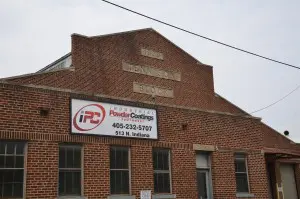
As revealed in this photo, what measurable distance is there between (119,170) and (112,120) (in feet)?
5.83

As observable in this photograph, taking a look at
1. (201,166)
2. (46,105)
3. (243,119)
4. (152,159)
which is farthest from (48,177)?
(243,119)

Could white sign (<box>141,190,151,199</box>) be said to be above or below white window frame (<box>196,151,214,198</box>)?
below

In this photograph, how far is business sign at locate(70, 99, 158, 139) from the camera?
14042 millimetres

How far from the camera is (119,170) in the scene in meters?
14.8

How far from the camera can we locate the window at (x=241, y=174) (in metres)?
18.4

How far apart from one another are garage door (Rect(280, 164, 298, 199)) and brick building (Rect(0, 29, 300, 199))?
8.31 ft

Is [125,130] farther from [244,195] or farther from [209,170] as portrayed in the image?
[244,195]

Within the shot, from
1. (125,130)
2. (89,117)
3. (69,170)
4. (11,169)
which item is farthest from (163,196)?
(11,169)

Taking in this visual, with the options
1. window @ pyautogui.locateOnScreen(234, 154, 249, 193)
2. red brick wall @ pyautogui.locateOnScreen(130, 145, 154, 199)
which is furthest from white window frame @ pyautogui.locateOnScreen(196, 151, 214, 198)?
red brick wall @ pyautogui.locateOnScreen(130, 145, 154, 199)

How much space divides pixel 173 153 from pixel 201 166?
5.84 ft

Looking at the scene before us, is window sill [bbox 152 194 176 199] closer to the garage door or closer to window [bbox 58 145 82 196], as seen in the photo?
window [bbox 58 145 82 196]

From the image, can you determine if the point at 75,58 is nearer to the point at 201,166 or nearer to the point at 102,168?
the point at 102,168

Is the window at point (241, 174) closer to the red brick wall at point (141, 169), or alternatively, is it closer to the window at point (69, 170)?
the red brick wall at point (141, 169)

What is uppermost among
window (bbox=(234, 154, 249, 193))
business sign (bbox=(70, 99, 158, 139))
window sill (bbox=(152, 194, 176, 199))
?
business sign (bbox=(70, 99, 158, 139))
